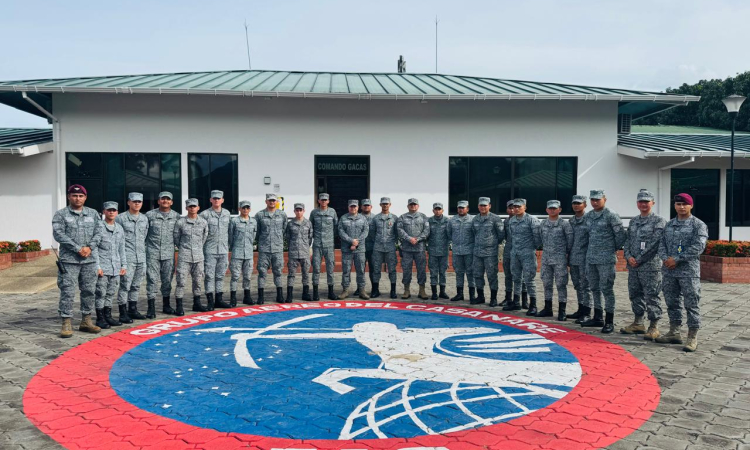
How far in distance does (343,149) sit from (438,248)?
5.43 metres

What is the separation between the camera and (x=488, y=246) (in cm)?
895

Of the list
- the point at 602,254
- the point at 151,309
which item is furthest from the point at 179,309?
the point at 602,254

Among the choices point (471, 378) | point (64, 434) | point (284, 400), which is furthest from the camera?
point (471, 378)

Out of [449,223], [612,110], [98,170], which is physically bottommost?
[449,223]

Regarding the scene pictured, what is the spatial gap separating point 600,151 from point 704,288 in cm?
500

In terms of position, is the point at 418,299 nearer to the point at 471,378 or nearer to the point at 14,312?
the point at 471,378

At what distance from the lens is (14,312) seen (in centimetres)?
818

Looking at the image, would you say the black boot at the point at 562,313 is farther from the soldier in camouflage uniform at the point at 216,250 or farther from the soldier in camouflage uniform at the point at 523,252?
the soldier in camouflage uniform at the point at 216,250

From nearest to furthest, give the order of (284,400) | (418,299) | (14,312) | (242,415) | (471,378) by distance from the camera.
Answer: (242,415)
(284,400)
(471,378)
(14,312)
(418,299)

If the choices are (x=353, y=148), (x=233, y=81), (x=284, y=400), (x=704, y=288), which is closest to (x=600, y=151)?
(x=704, y=288)

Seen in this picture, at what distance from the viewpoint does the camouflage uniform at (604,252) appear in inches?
282

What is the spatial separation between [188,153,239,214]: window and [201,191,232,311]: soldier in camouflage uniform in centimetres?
524

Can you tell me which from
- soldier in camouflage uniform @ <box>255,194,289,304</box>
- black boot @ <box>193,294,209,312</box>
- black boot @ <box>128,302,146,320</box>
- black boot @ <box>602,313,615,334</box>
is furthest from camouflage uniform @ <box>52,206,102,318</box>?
black boot @ <box>602,313,615,334</box>

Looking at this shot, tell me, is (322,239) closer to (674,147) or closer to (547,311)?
(547,311)
